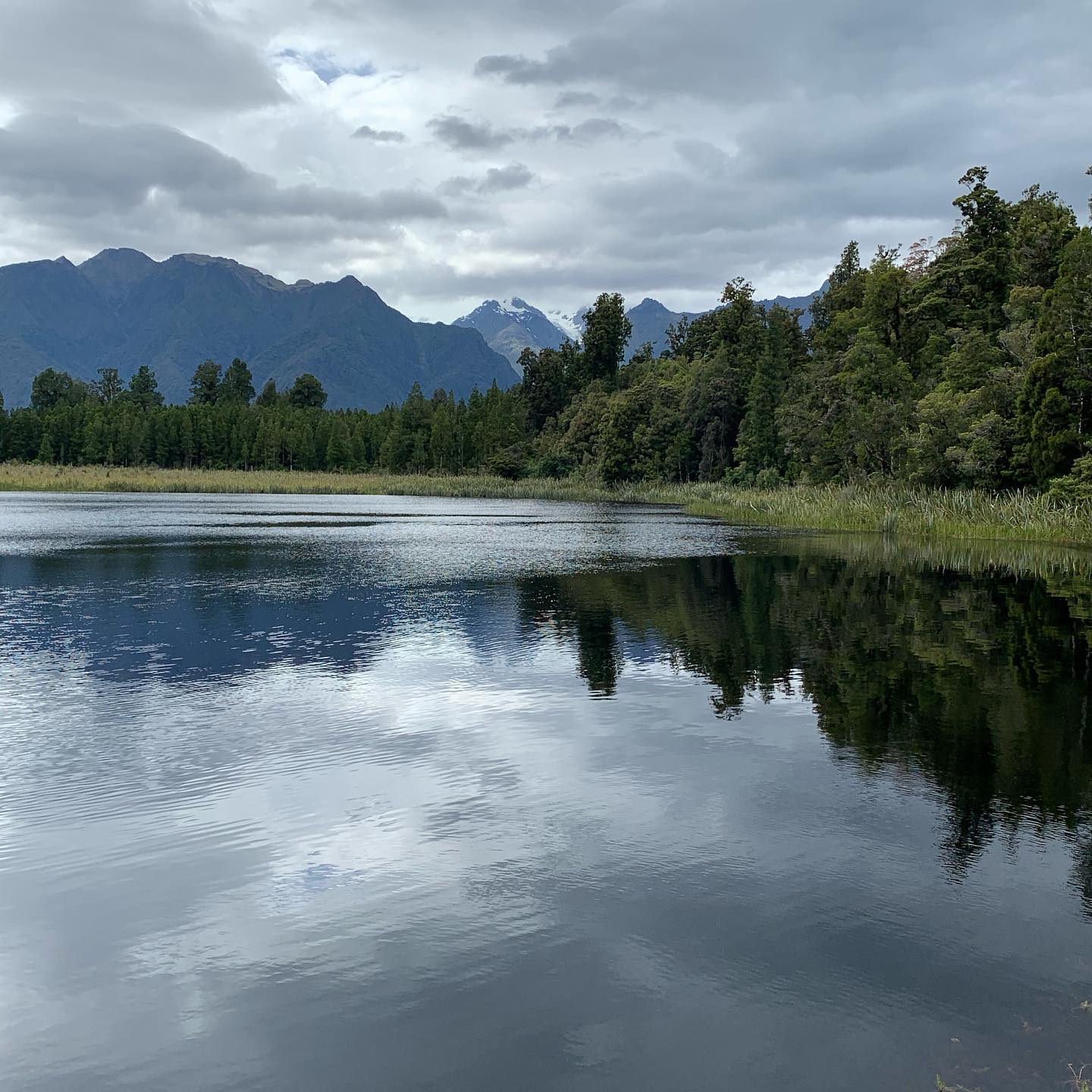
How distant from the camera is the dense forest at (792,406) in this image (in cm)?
5006

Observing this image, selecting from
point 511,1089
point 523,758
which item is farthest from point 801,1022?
point 523,758

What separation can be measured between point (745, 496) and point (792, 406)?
899 centimetres

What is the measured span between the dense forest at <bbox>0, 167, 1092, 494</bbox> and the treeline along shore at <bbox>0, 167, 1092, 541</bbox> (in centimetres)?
20

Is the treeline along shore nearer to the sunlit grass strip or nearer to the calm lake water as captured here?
the sunlit grass strip

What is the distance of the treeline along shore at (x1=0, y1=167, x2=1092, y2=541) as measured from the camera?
48.4 m

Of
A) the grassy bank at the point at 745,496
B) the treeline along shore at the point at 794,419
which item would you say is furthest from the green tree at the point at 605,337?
the grassy bank at the point at 745,496

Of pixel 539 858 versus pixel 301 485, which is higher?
pixel 301 485

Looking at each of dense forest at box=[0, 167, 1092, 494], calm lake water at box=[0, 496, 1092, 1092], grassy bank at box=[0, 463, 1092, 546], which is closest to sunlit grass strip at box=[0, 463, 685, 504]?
grassy bank at box=[0, 463, 1092, 546]

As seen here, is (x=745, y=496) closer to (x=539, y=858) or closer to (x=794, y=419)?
(x=794, y=419)

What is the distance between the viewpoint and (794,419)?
8219 centimetres

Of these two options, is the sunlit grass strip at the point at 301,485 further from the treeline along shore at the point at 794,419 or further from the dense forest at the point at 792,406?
the dense forest at the point at 792,406

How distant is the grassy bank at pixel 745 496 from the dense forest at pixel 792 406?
6.37 feet

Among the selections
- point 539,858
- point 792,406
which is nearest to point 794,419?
point 792,406

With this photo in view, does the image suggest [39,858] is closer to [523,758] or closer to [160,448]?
[523,758]
